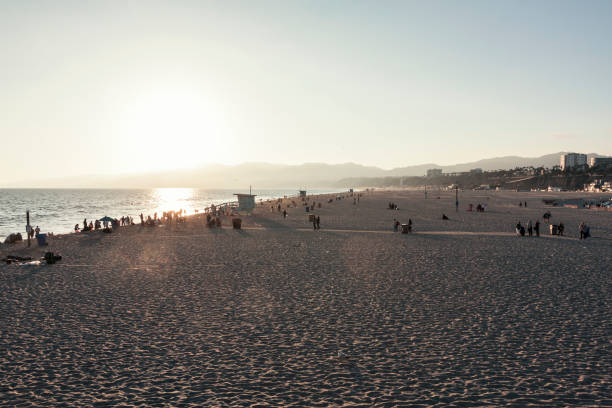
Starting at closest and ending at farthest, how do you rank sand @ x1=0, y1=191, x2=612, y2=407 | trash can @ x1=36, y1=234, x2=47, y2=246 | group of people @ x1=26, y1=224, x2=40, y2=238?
sand @ x1=0, y1=191, x2=612, y2=407 < trash can @ x1=36, y1=234, x2=47, y2=246 < group of people @ x1=26, y1=224, x2=40, y2=238

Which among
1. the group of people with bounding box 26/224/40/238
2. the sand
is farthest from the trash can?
the sand

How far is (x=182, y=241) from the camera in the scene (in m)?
25.3

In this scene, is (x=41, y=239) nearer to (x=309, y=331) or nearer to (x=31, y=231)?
(x=31, y=231)

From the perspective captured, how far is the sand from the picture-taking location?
654 centimetres

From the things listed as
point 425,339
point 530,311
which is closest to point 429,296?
point 530,311

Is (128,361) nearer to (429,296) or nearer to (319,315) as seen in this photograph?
(319,315)

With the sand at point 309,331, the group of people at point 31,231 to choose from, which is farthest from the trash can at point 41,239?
the sand at point 309,331

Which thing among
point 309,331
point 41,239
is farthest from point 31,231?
point 309,331

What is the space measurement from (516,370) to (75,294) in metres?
12.6

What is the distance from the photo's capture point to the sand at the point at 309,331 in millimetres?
6543

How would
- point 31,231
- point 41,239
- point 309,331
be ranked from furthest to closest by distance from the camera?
1. point 31,231
2. point 41,239
3. point 309,331

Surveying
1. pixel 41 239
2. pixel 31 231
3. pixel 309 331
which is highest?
pixel 31 231

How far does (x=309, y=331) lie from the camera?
30.3 feet

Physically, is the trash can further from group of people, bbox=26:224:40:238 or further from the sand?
the sand
